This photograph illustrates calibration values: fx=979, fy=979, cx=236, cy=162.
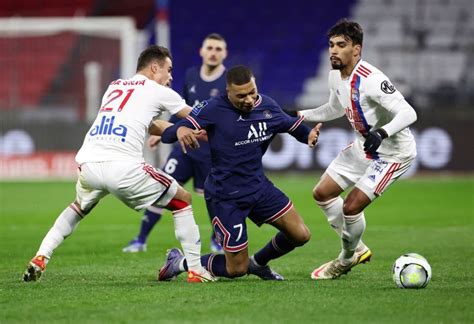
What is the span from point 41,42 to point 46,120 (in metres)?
2.25

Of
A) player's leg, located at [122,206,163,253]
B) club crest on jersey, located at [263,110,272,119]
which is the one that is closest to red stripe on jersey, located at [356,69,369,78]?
club crest on jersey, located at [263,110,272,119]

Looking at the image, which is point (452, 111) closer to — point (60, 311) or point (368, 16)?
point (368, 16)

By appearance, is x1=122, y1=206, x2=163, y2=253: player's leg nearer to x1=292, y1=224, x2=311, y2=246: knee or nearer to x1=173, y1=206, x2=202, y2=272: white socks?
x1=173, y1=206, x2=202, y2=272: white socks

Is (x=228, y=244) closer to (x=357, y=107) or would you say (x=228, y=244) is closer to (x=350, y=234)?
(x=350, y=234)

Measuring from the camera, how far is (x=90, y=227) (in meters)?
13.6

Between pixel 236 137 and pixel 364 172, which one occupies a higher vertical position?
pixel 236 137

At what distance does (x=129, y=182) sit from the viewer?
7.64 meters

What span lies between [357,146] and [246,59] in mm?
17294

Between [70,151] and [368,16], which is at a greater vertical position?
[368,16]

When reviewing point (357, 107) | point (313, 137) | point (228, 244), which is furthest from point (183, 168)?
point (313, 137)

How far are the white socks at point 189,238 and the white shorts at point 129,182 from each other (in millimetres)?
184

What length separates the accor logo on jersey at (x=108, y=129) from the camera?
7695mm

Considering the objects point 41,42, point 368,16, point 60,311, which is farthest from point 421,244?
point 368,16

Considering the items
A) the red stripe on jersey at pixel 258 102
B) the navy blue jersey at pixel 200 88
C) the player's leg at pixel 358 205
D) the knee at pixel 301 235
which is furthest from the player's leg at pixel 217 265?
the navy blue jersey at pixel 200 88
